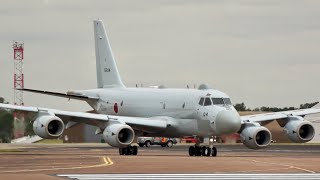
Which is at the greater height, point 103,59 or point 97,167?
point 103,59

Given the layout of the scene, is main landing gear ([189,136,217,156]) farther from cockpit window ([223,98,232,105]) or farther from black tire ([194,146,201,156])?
cockpit window ([223,98,232,105])

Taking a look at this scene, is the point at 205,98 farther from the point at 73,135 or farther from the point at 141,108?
the point at 73,135

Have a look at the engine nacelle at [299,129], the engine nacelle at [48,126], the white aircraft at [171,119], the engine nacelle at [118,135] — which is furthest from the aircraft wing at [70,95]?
the engine nacelle at [299,129]

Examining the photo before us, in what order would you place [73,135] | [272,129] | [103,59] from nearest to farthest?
[103,59] → [272,129] → [73,135]

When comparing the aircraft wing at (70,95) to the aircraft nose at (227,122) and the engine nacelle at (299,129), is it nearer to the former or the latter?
the aircraft nose at (227,122)

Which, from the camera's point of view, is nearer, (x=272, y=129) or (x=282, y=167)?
(x=282, y=167)

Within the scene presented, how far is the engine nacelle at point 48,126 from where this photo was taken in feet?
188

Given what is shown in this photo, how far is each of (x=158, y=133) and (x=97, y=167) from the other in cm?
2633

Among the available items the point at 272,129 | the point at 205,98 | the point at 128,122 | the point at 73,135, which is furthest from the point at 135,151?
the point at 73,135

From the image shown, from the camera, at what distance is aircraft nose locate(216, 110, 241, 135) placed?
57.5m

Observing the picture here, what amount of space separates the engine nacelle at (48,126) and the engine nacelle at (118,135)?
9.23ft

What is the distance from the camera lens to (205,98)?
60.0m

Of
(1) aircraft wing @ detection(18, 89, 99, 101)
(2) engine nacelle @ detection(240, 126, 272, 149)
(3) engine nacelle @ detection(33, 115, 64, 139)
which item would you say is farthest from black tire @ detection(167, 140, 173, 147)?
(3) engine nacelle @ detection(33, 115, 64, 139)

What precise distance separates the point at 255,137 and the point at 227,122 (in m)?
2.95
